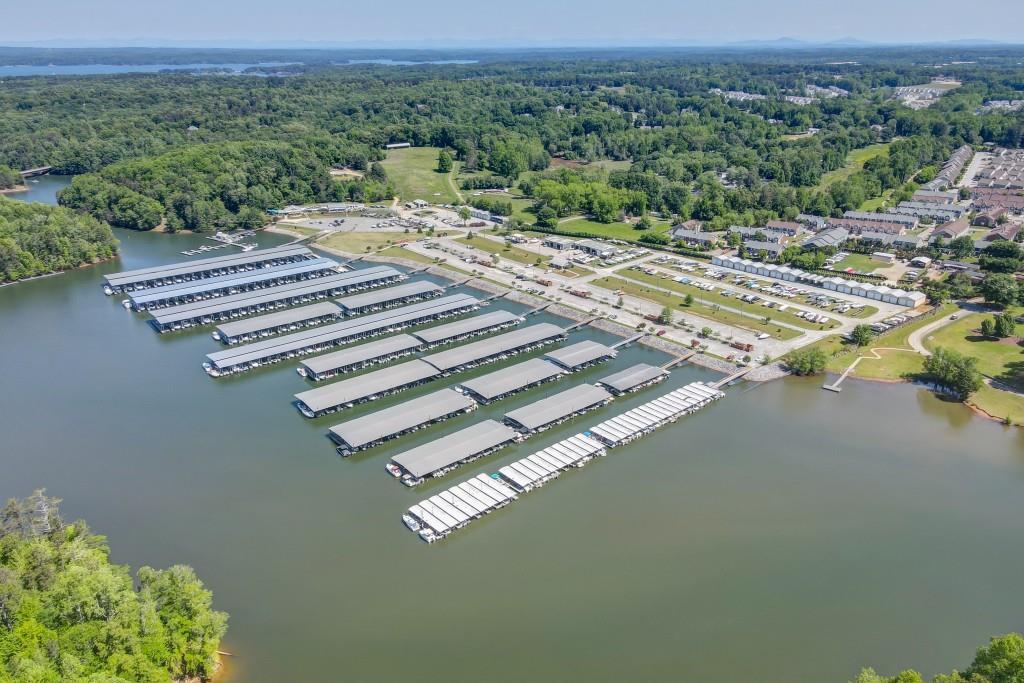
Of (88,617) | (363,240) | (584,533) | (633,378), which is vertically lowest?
(363,240)

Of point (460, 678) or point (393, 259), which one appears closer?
point (460, 678)

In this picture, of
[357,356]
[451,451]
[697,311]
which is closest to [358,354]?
[357,356]

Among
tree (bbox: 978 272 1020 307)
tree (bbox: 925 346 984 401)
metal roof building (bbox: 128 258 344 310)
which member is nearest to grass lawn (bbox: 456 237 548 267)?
metal roof building (bbox: 128 258 344 310)

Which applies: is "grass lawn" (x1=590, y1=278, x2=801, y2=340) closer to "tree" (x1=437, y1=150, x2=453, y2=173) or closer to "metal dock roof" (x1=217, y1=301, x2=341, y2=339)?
"metal dock roof" (x1=217, y1=301, x2=341, y2=339)

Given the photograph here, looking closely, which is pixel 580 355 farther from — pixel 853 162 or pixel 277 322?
pixel 853 162

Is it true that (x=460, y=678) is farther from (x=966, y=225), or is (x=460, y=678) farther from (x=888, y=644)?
(x=966, y=225)

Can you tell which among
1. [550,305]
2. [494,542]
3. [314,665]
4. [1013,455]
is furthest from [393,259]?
[1013,455]
